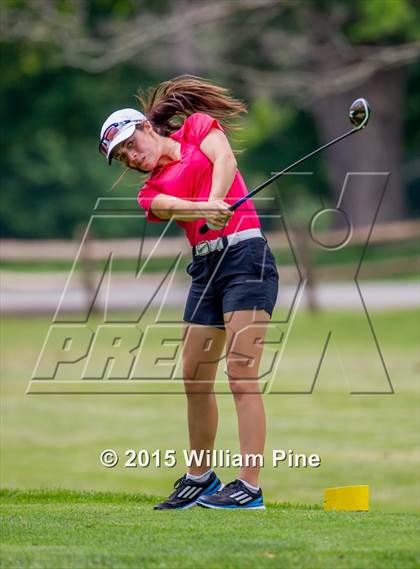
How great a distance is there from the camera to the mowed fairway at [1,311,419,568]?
4.75 m

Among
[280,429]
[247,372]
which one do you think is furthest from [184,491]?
[280,429]


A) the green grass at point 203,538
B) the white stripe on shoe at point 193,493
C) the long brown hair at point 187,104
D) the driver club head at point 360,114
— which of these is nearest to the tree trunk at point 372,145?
the driver club head at point 360,114

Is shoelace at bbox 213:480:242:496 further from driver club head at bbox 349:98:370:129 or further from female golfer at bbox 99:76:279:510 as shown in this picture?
driver club head at bbox 349:98:370:129

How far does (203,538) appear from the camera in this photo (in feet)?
16.4

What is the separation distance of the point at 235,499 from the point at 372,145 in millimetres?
26060

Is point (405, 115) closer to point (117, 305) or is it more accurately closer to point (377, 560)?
point (117, 305)

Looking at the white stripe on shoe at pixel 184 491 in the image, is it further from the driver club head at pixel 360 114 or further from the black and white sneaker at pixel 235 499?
the driver club head at pixel 360 114

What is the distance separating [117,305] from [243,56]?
13926mm

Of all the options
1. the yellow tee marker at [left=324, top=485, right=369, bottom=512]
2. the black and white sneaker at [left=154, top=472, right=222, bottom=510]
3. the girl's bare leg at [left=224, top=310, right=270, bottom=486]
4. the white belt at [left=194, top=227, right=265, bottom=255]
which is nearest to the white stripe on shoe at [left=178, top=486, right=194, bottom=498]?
the black and white sneaker at [left=154, top=472, right=222, bottom=510]

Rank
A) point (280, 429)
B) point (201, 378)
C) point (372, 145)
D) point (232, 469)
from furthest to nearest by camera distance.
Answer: point (372, 145) → point (280, 429) → point (232, 469) → point (201, 378)

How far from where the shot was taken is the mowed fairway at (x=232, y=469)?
4.75 m

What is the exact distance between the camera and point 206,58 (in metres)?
34.1

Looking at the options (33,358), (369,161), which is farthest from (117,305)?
(369,161)

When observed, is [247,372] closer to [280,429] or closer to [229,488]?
[229,488]
